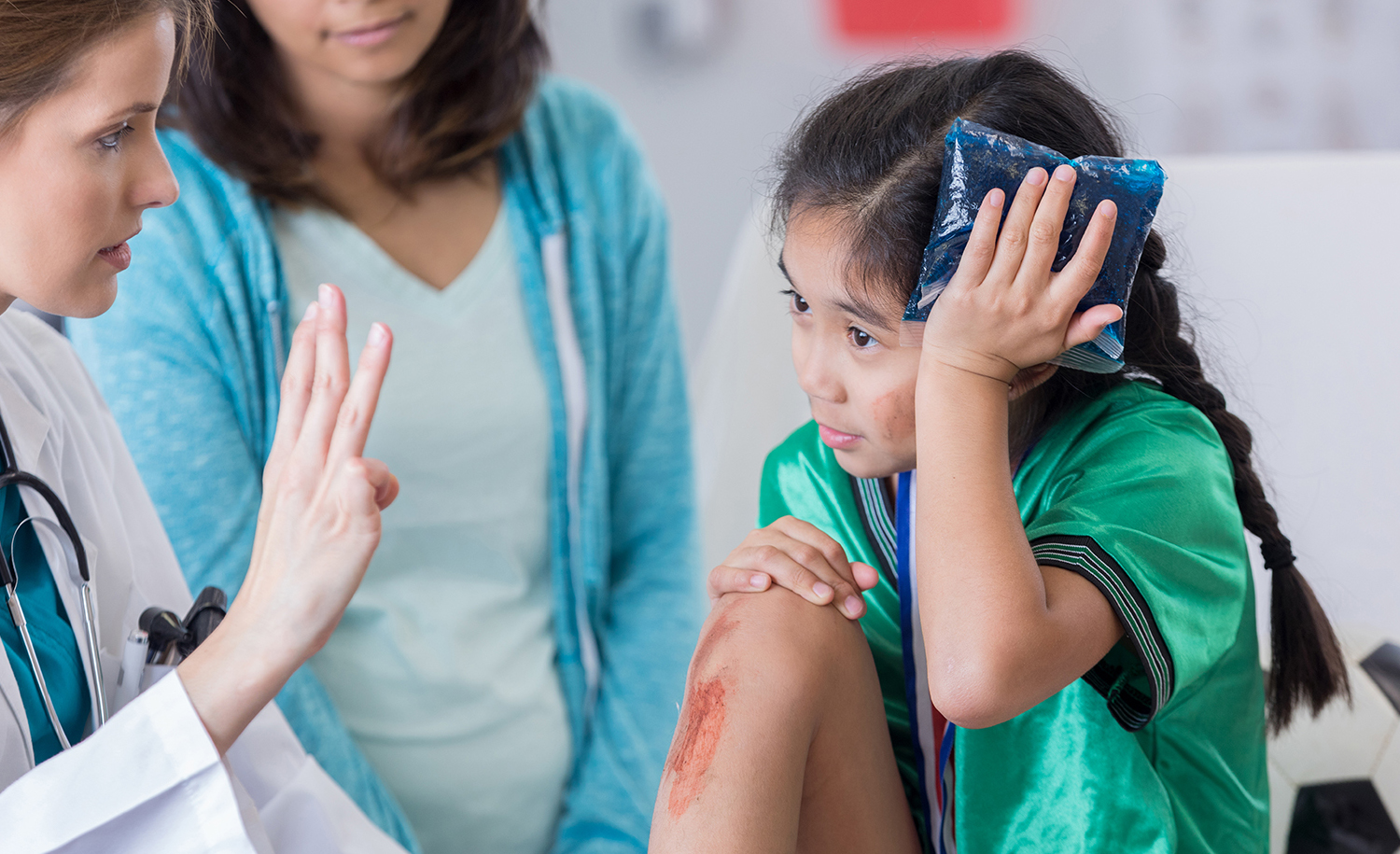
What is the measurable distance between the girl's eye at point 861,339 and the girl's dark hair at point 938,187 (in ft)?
0.10

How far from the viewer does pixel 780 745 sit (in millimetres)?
675

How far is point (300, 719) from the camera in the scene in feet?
3.23

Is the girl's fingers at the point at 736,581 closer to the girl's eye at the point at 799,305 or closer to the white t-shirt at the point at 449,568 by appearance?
the girl's eye at the point at 799,305

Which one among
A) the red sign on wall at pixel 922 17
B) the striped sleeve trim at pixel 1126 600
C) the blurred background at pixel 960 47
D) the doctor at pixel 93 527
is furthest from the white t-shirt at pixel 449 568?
the red sign on wall at pixel 922 17

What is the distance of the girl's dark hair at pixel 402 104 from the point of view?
1011mm

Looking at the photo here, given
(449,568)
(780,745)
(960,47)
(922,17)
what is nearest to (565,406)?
(449,568)

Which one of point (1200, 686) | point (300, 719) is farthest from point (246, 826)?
point (1200, 686)

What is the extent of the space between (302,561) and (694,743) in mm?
249

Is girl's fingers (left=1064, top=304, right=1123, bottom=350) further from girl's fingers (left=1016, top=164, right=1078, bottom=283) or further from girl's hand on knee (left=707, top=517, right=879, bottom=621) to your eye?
girl's hand on knee (left=707, top=517, right=879, bottom=621)

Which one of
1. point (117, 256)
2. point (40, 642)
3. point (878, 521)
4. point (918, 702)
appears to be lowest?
point (918, 702)

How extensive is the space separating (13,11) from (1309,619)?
0.87 metres

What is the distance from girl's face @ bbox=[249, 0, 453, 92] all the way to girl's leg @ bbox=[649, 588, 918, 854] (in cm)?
55

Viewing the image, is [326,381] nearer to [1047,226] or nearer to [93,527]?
[93,527]

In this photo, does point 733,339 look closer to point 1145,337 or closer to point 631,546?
point 631,546
